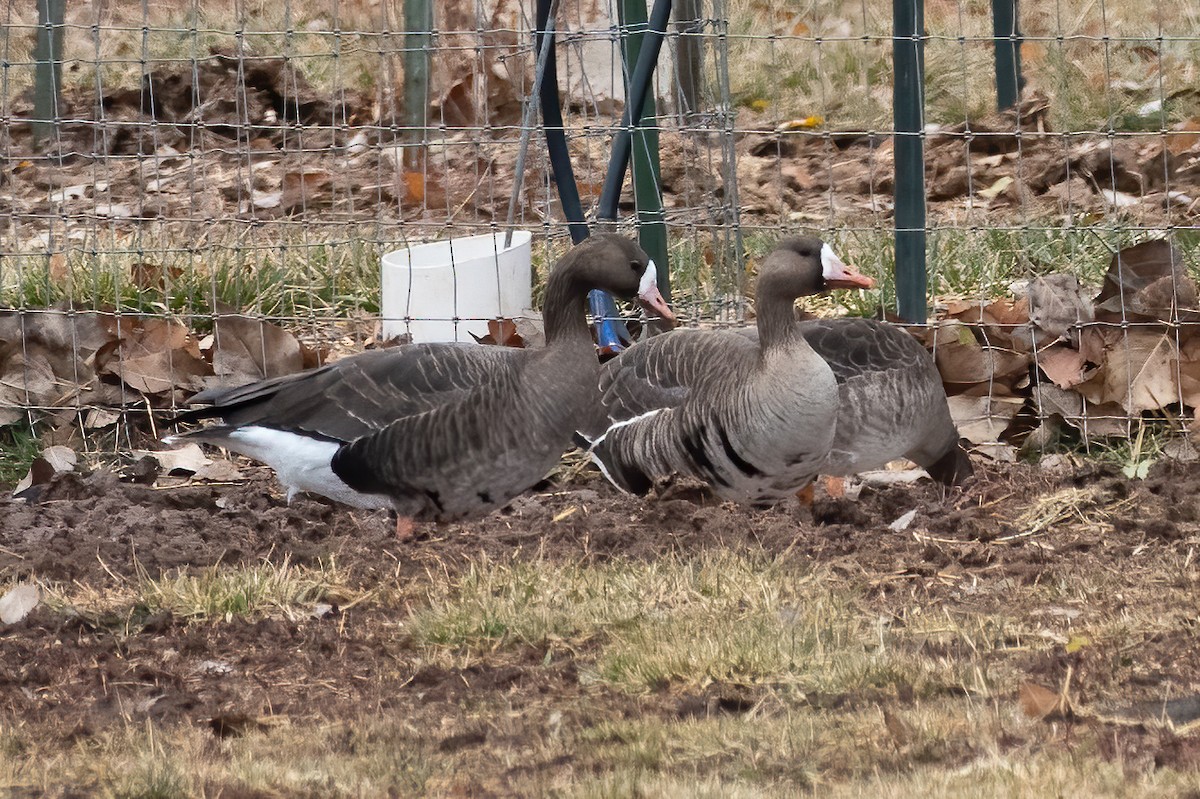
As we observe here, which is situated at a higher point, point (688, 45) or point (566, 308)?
point (688, 45)

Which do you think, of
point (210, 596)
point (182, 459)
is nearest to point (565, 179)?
point (182, 459)

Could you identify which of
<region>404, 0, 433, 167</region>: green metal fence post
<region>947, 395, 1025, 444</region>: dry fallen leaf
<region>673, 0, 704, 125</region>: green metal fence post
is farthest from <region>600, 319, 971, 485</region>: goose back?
<region>404, 0, 433, 167</region>: green metal fence post

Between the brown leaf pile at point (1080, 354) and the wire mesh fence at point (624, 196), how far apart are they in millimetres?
11

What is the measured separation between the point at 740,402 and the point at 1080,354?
167 cm

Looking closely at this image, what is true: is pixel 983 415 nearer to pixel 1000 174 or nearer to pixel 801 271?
pixel 801 271

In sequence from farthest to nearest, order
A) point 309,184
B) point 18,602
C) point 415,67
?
point 309,184, point 415,67, point 18,602

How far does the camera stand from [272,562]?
4.79 meters

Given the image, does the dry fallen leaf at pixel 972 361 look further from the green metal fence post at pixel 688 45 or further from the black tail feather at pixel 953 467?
the green metal fence post at pixel 688 45

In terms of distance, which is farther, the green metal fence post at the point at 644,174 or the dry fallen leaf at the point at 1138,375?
the green metal fence post at the point at 644,174

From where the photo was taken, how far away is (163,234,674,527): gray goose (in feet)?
17.0

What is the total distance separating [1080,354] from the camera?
6.21 meters

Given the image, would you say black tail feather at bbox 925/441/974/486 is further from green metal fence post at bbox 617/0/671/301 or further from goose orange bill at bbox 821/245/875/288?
green metal fence post at bbox 617/0/671/301

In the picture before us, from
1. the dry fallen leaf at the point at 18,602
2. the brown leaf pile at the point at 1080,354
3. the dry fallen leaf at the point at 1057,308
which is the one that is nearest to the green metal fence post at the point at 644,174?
the brown leaf pile at the point at 1080,354

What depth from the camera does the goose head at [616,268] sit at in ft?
17.1
